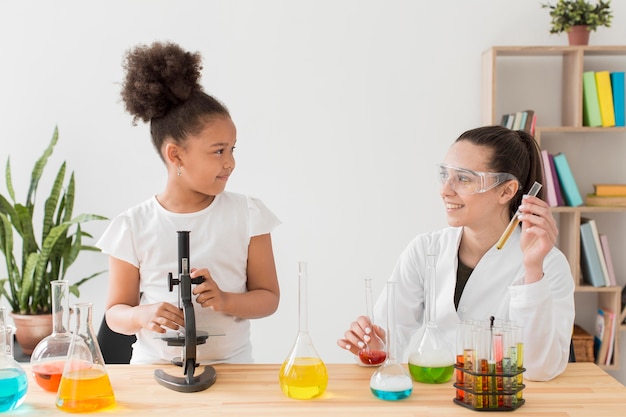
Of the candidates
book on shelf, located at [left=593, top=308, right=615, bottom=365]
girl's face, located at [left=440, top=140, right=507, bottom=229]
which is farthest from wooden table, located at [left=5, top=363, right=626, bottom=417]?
book on shelf, located at [left=593, top=308, right=615, bottom=365]

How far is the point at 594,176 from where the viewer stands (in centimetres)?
427

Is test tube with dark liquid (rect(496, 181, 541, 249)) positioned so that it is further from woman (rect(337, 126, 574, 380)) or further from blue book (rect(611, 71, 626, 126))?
blue book (rect(611, 71, 626, 126))

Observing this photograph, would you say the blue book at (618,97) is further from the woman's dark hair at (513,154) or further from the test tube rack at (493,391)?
the test tube rack at (493,391)

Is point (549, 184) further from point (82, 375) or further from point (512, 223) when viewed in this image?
point (82, 375)

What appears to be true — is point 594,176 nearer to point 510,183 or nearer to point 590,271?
point 590,271

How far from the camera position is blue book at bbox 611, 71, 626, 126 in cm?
397

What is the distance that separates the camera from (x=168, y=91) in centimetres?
231

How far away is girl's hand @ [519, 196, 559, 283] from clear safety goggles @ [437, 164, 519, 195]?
26cm

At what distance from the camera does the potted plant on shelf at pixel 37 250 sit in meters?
3.83

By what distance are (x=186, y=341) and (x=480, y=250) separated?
0.99 metres

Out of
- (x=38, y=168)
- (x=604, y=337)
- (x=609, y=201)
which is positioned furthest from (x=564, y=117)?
(x=38, y=168)

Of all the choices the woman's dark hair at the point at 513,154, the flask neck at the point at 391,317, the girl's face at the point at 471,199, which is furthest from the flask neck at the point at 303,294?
the woman's dark hair at the point at 513,154

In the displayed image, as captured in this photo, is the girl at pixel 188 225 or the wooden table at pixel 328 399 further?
the girl at pixel 188 225

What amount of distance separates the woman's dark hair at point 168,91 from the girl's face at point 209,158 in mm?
28
